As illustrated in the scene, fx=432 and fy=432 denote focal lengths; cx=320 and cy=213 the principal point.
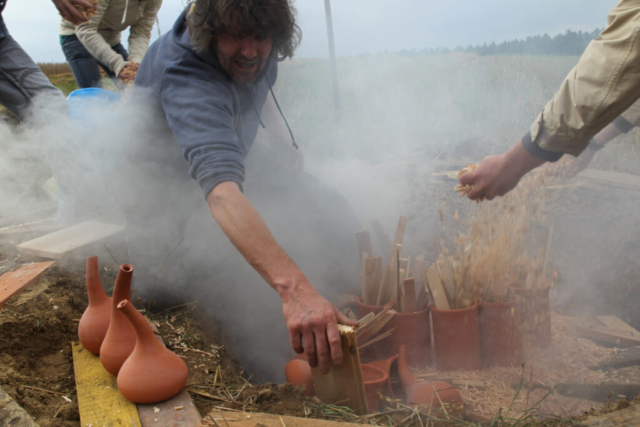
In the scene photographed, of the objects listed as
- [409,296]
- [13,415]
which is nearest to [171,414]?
[13,415]

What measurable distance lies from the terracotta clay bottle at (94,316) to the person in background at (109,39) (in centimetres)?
244

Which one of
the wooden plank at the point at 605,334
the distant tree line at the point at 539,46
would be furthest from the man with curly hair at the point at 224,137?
the distant tree line at the point at 539,46

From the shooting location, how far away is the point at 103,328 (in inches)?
74.1

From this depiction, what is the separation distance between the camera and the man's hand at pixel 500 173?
77.4 inches

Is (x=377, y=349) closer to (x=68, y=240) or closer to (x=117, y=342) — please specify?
(x=117, y=342)

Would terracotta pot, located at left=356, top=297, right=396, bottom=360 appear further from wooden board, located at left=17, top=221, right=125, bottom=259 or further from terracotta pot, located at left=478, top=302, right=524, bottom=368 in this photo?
wooden board, located at left=17, top=221, right=125, bottom=259

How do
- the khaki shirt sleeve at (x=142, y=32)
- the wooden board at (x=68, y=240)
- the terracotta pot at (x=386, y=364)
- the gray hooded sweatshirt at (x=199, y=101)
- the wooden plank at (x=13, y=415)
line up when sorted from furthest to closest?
the khaki shirt sleeve at (x=142, y=32), the wooden board at (x=68, y=240), the terracotta pot at (x=386, y=364), the gray hooded sweatshirt at (x=199, y=101), the wooden plank at (x=13, y=415)

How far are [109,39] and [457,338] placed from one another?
3.99 meters

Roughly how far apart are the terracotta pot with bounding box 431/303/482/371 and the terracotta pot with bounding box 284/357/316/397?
0.71 m

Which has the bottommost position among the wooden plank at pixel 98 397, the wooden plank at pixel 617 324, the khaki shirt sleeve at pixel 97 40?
the wooden plank at pixel 617 324

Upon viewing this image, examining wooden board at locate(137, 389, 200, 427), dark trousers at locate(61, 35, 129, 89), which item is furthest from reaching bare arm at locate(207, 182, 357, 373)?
dark trousers at locate(61, 35, 129, 89)

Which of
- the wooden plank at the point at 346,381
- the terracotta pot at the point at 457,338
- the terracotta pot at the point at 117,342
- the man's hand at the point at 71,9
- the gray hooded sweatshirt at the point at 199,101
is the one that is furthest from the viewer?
the man's hand at the point at 71,9

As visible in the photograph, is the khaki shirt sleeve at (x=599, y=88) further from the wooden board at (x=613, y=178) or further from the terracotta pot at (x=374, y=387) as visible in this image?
the wooden board at (x=613, y=178)

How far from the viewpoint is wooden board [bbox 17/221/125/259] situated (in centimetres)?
281
